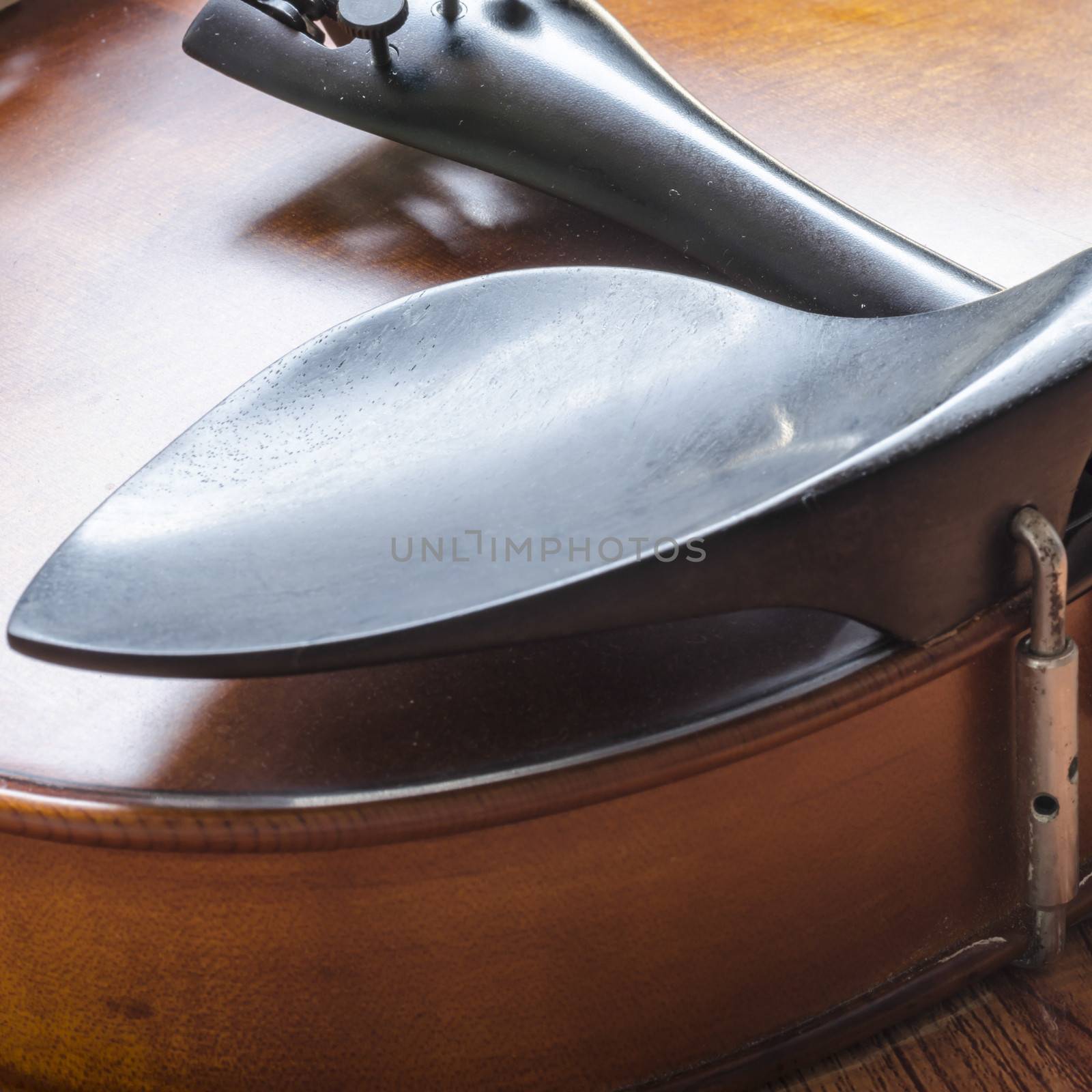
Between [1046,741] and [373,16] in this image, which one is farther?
[373,16]

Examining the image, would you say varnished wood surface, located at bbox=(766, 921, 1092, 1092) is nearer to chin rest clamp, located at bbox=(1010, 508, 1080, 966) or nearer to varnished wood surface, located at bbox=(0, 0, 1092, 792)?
chin rest clamp, located at bbox=(1010, 508, 1080, 966)

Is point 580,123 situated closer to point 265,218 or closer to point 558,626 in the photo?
point 265,218

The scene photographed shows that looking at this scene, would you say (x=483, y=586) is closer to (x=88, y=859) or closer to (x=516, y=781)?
(x=516, y=781)

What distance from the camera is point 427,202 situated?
776 mm

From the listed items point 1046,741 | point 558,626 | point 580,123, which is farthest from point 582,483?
point 580,123

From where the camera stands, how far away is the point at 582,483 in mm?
489

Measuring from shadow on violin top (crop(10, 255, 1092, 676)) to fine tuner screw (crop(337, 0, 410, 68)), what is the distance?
10.2 inches

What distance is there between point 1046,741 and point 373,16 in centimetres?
50

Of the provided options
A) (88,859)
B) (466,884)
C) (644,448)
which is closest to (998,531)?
(644,448)

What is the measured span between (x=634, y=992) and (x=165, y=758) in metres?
0.22

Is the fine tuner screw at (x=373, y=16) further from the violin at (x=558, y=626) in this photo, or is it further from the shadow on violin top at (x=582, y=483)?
the shadow on violin top at (x=582, y=483)

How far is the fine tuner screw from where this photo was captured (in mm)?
748

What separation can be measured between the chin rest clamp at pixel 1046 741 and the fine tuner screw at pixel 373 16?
45cm

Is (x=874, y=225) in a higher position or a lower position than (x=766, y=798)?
higher
